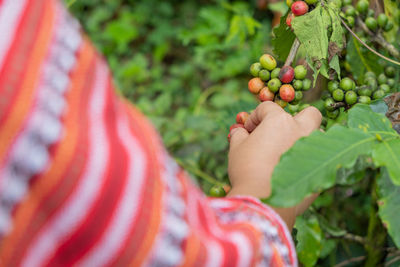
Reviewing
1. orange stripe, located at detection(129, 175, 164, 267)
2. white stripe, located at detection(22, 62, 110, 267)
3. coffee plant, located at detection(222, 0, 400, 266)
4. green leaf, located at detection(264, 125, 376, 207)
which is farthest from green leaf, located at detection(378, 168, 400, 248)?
white stripe, located at detection(22, 62, 110, 267)

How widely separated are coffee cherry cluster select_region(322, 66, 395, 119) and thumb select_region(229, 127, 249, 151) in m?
0.30

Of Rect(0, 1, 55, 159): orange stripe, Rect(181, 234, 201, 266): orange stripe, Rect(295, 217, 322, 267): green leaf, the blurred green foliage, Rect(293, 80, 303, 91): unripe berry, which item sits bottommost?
the blurred green foliage

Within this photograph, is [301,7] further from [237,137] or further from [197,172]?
[197,172]

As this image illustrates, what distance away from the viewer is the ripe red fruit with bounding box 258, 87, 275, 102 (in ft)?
3.87

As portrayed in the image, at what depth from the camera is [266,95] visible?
1180 mm

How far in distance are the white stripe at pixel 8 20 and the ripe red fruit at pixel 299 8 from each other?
0.72 meters

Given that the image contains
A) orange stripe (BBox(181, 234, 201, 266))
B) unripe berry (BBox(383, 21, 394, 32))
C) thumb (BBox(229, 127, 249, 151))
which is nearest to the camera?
orange stripe (BBox(181, 234, 201, 266))

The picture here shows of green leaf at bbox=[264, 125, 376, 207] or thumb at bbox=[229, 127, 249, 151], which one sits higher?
green leaf at bbox=[264, 125, 376, 207]

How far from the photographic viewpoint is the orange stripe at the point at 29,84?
1.88 feet

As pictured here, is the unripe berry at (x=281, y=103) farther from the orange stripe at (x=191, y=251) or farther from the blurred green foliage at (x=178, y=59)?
the blurred green foliage at (x=178, y=59)

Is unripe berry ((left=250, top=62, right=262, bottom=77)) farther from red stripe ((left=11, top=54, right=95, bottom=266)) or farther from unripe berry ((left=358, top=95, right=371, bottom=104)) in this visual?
red stripe ((left=11, top=54, right=95, bottom=266))

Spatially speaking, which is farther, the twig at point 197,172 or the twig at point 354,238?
the twig at point 197,172

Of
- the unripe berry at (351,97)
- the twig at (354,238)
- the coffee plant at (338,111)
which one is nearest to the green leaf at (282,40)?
the coffee plant at (338,111)

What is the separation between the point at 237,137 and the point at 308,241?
0.46 m
